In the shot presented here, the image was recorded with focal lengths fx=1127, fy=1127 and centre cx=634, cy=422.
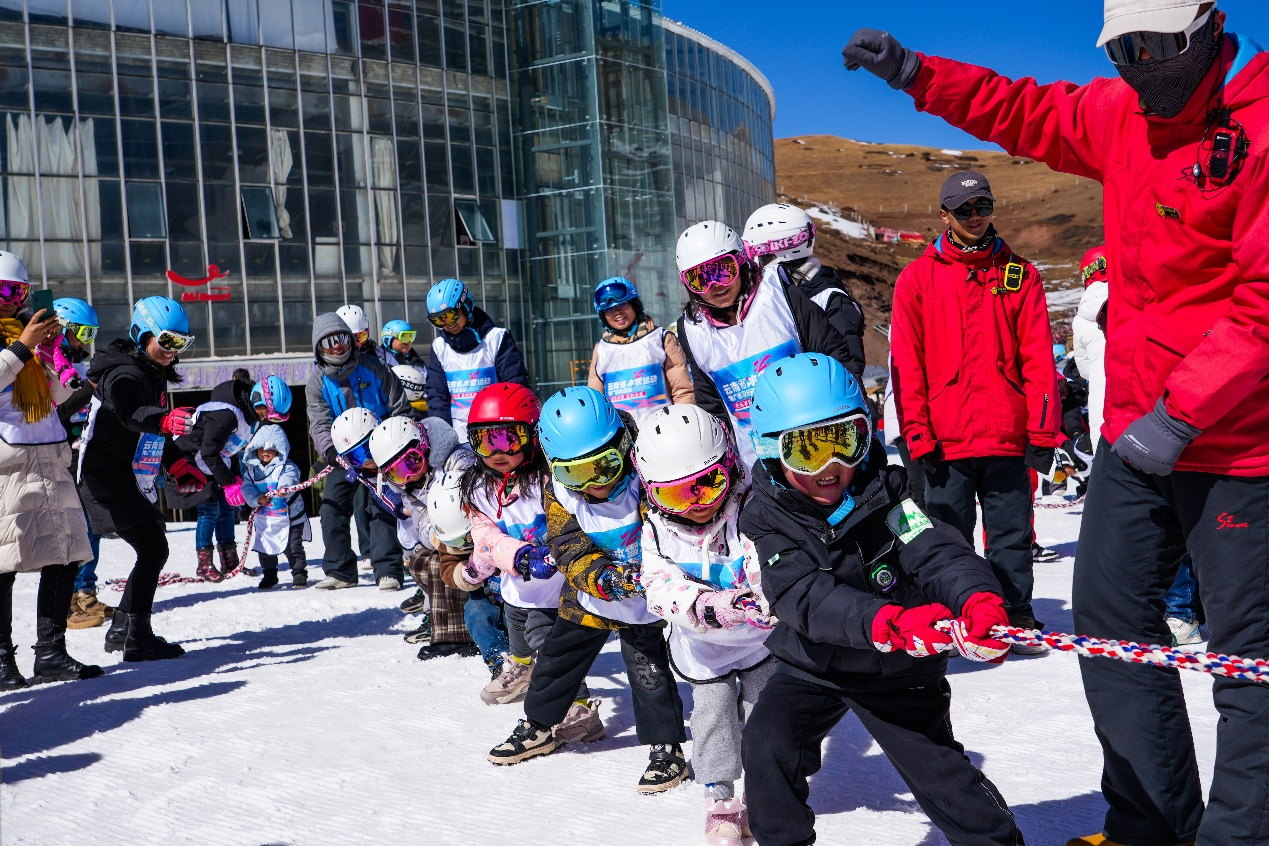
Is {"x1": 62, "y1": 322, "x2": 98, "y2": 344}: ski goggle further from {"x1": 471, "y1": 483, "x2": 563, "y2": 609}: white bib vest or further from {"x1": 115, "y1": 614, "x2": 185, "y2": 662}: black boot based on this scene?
{"x1": 471, "y1": 483, "x2": 563, "y2": 609}: white bib vest

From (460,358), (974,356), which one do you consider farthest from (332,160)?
(974,356)

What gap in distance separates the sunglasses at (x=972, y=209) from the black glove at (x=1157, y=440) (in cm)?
279

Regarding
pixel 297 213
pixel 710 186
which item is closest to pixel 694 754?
pixel 297 213

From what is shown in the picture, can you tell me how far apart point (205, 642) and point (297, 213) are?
2304cm

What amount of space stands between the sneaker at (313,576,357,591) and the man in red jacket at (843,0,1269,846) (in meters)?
7.44

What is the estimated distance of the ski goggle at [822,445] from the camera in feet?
10.1

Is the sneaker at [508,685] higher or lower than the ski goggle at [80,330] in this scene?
lower

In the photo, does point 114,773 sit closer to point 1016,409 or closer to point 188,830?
point 188,830

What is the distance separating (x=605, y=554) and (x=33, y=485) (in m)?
3.64

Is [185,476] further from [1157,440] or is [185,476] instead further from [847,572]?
[1157,440]

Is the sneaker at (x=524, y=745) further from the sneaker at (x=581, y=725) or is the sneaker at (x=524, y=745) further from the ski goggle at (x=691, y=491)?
the ski goggle at (x=691, y=491)

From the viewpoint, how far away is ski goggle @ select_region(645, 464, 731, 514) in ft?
12.3

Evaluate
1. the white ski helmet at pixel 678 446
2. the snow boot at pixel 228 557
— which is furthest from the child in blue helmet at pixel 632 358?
the snow boot at pixel 228 557

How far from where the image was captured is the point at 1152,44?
2.66 metres
